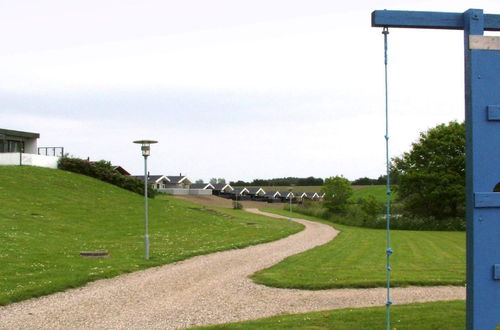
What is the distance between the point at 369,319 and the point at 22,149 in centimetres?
5281

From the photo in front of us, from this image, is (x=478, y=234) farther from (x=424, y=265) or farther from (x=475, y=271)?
(x=424, y=265)

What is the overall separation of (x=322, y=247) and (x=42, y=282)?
47.0ft

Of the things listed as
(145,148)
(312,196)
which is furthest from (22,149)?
(312,196)

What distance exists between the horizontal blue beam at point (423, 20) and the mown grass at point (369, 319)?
434cm

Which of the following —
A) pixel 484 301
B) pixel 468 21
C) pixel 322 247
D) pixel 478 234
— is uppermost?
pixel 468 21

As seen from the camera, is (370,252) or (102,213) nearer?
(370,252)

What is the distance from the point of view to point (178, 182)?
89.8 m

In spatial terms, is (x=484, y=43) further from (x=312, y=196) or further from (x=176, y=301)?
(x=312, y=196)

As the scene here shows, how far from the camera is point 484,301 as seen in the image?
18.0ft

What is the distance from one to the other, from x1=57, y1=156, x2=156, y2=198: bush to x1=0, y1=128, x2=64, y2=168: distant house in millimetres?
1225

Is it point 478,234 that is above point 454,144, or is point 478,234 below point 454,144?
below

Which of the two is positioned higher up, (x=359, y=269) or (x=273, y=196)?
(x=359, y=269)

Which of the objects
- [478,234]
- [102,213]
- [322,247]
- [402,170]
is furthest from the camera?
[402,170]

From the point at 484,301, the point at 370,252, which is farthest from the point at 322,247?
the point at 484,301
